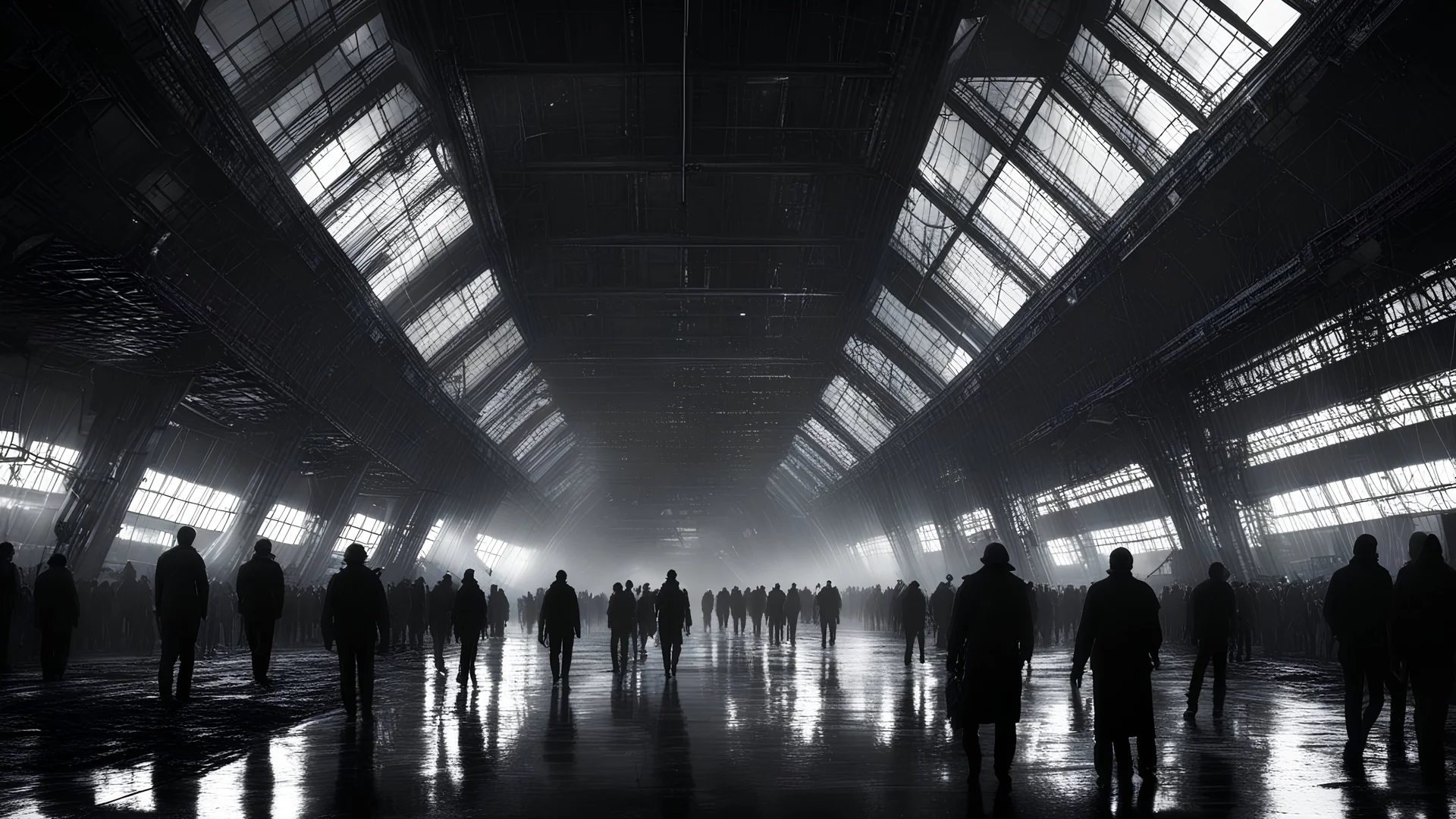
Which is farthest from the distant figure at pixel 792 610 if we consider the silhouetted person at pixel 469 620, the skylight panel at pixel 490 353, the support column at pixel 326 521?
the silhouetted person at pixel 469 620

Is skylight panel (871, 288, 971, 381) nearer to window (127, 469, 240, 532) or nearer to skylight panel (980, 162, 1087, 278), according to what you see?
skylight panel (980, 162, 1087, 278)

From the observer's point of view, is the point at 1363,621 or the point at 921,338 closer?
the point at 1363,621

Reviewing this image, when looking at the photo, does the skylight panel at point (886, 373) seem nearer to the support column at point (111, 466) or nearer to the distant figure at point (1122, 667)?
the support column at point (111, 466)

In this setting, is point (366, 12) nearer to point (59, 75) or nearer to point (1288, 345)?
point (59, 75)

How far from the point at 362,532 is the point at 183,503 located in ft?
41.7

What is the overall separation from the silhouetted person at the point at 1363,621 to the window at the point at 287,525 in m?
31.4

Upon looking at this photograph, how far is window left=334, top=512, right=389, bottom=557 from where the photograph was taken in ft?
131

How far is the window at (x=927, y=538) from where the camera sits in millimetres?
44969

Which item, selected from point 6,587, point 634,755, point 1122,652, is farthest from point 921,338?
point 1122,652

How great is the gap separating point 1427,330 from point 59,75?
20.3 meters

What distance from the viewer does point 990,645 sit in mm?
6344

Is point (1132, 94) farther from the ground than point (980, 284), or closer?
farther from the ground

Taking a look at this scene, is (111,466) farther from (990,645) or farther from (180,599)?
(990,645)

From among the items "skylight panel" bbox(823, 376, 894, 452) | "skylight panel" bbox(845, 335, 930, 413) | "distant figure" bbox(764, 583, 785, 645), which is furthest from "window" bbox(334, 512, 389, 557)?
"skylight panel" bbox(845, 335, 930, 413)
